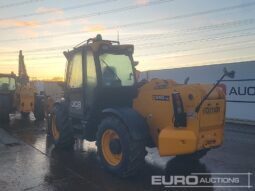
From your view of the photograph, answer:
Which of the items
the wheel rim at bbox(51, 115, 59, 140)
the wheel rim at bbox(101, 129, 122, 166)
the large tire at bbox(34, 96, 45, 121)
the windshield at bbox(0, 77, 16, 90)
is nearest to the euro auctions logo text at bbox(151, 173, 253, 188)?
the wheel rim at bbox(101, 129, 122, 166)

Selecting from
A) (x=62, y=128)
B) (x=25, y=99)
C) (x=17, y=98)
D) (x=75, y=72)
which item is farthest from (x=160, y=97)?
(x=17, y=98)

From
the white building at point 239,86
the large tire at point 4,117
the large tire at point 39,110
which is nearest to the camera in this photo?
the white building at point 239,86

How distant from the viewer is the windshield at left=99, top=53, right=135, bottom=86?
Result: 7215 mm

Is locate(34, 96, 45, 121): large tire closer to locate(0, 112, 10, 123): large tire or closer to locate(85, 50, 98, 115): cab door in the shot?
locate(0, 112, 10, 123): large tire

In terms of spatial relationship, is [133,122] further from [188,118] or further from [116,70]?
[116,70]

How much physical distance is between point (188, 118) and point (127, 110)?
4.39ft

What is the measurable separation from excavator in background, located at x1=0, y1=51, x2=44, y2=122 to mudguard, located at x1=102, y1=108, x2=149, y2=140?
9529 mm

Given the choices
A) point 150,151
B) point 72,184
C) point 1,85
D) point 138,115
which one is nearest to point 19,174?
point 72,184

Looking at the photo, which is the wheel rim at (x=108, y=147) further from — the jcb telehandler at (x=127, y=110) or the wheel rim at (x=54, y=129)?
the wheel rim at (x=54, y=129)

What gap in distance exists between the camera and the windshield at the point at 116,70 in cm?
721

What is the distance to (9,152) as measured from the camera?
8.57 meters

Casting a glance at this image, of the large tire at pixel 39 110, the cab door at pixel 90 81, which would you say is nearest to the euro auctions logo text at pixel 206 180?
the cab door at pixel 90 81

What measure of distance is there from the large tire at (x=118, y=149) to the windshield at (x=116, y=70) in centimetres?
97

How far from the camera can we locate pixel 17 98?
15359mm
